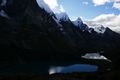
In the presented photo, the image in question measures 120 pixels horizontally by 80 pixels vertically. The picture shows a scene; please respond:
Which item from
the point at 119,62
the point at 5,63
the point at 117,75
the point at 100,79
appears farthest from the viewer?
the point at 5,63

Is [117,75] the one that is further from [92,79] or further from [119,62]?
[119,62]

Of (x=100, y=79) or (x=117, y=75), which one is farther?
(x=100, y=79)

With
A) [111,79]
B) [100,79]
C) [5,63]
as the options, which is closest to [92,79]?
[100,79]

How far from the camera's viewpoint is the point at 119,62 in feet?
132

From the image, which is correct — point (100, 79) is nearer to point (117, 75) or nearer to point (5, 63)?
point (117, 75)

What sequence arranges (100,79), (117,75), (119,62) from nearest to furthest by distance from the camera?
(117,75) < (100,79) < (119,62)

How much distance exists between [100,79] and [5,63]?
171 meters

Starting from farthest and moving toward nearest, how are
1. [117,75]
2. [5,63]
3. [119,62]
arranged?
1. [5,63]
2. [119,62]
3. [117,75]

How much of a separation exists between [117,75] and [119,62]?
9.89m

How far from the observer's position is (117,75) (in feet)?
101

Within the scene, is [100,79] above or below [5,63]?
below

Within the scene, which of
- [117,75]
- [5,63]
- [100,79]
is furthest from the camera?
[5,63]

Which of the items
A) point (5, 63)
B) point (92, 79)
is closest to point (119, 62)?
point (92, 79)

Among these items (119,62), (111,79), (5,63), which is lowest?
(111,79)
